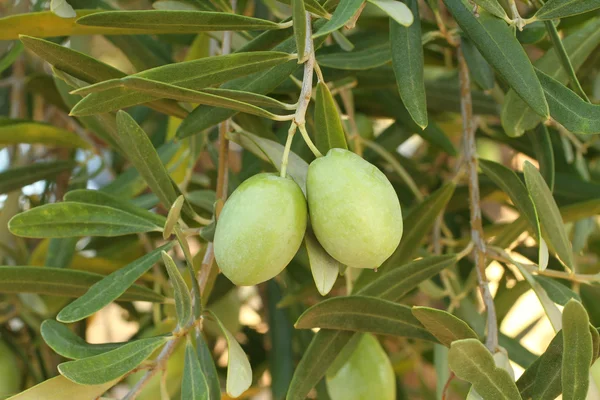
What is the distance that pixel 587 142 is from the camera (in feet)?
3.53

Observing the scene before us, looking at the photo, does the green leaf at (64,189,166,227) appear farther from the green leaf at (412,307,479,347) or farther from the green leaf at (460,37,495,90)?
the green leaf at (460,37,495,90)

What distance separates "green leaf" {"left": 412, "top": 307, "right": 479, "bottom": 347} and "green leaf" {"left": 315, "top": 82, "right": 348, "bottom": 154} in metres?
0.18

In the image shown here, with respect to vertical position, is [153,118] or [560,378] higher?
[560,378]

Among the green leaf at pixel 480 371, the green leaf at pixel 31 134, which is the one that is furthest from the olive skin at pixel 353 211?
the green leaf at pixel 31 134

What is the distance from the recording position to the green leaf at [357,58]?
30.3 inches

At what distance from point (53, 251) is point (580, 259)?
964 mm

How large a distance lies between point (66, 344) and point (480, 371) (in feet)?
1.29

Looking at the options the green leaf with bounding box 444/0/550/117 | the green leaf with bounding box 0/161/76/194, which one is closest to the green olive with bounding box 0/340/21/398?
the green leaf with bounding box 0/161/76/194

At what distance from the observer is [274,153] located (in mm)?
694

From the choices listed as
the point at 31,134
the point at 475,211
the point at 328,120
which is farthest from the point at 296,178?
the point at 31,134

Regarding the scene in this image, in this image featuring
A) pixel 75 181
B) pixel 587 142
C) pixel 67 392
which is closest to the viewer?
pixel 67 392

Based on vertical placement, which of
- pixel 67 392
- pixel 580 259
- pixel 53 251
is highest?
pixel 67 392

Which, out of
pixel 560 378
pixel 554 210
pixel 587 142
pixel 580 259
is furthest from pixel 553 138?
pixel 560 378

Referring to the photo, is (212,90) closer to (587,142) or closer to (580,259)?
(587,142)
